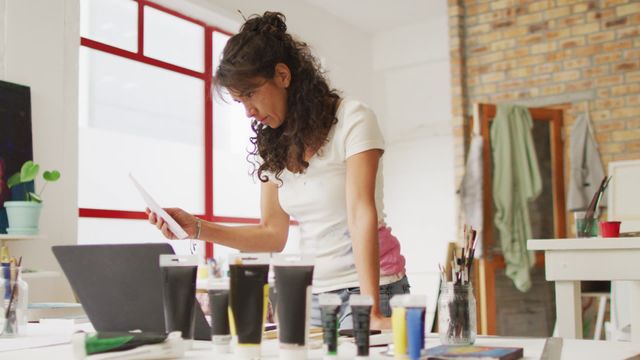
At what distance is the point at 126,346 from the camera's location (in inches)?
44.3

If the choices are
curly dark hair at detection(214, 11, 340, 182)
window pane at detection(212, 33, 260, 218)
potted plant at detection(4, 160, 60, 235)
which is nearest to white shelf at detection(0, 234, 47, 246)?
potted plant at detection(4, 160, 60, 235)

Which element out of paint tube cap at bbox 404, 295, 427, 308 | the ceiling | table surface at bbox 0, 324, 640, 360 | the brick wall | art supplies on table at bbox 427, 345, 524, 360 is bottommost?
table surface at bbox 0, 324, 640, 360

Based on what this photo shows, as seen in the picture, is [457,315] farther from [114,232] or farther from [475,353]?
[114,232]

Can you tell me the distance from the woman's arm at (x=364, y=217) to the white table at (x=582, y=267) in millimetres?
1076

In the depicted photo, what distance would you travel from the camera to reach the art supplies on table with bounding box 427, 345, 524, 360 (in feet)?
3.49

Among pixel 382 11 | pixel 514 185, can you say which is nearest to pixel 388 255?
pixel 514 185

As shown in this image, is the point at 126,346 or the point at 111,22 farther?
the point at 111,22

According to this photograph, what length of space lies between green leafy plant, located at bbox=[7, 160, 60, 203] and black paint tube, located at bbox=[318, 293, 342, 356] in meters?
3.06

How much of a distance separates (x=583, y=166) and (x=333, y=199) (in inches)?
155

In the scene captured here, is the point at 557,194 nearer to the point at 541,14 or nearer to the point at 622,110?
the point at 622,110

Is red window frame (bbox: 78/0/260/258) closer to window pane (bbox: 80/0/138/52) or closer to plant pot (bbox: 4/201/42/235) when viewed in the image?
window pane (bbox: 80/0/138/52)

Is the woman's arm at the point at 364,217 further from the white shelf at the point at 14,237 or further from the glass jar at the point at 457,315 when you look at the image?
the white shelf at the point at 14,237

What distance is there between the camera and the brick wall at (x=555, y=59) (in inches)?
205

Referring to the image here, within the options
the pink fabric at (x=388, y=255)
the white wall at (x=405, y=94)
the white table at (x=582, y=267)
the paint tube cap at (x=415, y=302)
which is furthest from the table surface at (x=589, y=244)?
the white wall at (x=405, y=94)
